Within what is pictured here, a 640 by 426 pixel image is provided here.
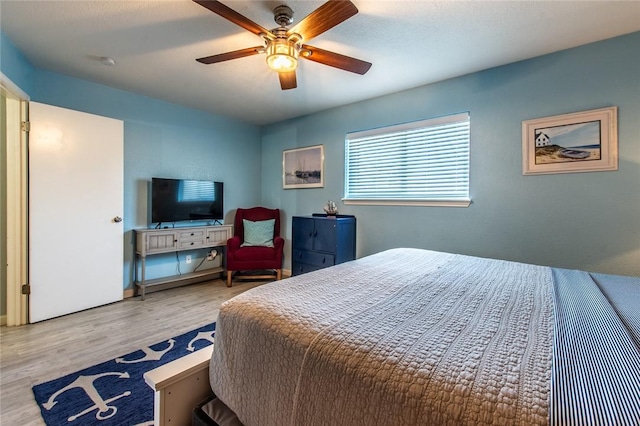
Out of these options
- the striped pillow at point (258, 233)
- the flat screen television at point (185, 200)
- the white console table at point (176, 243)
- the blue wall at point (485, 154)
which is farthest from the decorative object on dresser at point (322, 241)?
the flat screen television at point (185, 200)

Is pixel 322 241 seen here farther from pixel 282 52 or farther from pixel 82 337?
pixel 82 337

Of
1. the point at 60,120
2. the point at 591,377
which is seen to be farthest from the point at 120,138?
the point at 591,377

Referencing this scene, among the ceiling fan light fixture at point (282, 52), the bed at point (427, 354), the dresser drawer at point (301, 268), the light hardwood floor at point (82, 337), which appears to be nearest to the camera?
the bed at point (427, 354)

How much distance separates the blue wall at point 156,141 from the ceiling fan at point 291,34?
199 cm

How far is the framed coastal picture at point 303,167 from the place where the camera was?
13.1 ft

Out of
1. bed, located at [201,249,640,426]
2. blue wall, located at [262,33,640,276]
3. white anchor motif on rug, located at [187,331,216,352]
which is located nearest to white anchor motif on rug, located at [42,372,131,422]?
white anchor motif on rug, located at [187,331,216,352]

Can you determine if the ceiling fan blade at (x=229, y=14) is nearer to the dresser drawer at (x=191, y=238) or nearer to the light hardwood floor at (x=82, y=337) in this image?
the light hardwood floor at (x=82, y=337)

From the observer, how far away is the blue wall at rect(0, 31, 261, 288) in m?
2.90

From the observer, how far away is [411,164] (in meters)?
3.21

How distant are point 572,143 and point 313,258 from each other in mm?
2703

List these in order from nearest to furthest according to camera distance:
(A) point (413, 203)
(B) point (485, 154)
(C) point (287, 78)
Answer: (C) point (287, 78), (B) point (485, 154), (A) point (413, 203)

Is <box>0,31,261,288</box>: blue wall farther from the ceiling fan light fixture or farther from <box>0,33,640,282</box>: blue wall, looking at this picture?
the ceiling fan light fixture

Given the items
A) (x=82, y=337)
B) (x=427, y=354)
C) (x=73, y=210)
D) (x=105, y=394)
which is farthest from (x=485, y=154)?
(x=73, y=210)

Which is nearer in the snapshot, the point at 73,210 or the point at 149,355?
the point at 149,355
